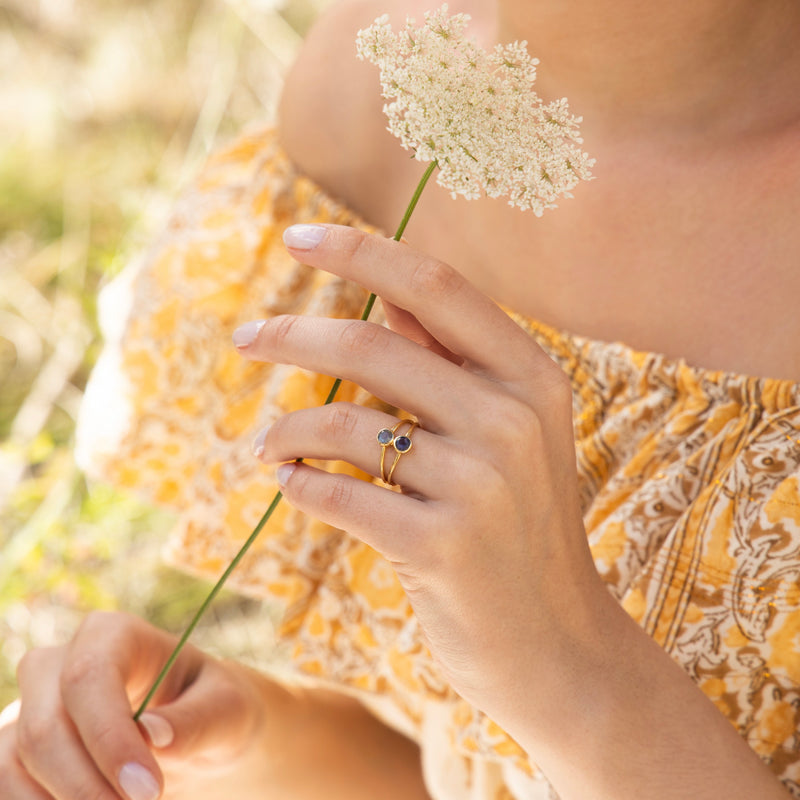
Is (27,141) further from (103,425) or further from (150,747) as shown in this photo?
(150,747)

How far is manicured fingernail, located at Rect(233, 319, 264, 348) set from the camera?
17.5 inches

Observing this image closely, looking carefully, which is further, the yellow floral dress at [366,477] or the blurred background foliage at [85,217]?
the blurred background foliage at [85,217]

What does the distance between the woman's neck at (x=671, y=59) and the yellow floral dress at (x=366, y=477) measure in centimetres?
18

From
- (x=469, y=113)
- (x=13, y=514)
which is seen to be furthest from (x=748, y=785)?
(x=13, y=514)

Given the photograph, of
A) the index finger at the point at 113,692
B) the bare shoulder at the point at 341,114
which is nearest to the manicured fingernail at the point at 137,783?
the index finger at the point at 113,692

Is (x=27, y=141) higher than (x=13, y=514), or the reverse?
(x=27, y=141)

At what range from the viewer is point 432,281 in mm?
399

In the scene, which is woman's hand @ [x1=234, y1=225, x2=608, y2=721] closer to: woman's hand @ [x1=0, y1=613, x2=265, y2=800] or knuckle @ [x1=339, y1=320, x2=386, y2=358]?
knuckle @ [x1=339, y1=320, x2=386, y2=358]

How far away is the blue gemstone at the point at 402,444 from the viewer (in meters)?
0.40

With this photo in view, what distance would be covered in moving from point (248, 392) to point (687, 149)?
0.49 meters

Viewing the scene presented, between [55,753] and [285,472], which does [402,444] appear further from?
[55,753]

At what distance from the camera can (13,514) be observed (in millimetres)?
1495

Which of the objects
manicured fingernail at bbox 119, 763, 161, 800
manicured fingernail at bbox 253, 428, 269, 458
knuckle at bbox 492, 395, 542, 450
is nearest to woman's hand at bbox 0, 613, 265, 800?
manicured fingernail at bbox 119, 763, 161, 800

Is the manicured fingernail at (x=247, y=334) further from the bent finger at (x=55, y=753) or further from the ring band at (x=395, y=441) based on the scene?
the bent finger at (x=55, y=753)
